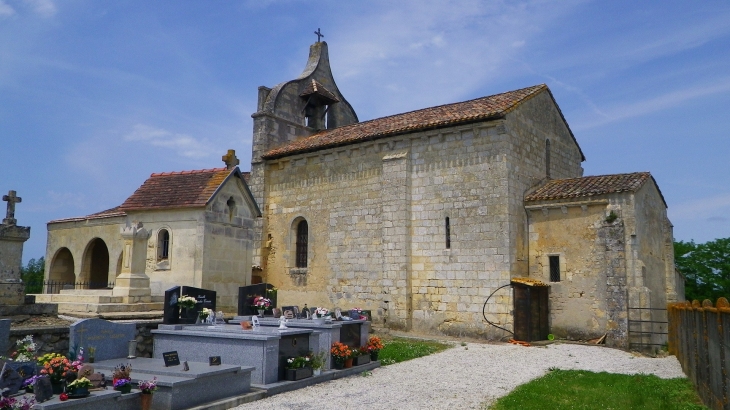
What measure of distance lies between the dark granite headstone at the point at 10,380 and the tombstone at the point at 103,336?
1614 millimetres

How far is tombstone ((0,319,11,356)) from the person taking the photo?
8602mm

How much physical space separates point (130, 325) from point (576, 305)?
1286cm

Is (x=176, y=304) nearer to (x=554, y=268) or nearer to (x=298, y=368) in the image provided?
(x=298, y=368)

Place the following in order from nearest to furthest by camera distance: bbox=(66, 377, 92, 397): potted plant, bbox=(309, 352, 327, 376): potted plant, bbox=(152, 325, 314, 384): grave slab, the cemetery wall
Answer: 1. bbox=(66, 377, 92, 397): potted plant
2. the cemetery wall
3. bbox=(152, 325, 314, 384): grave slab
4. bbox=(309, 352, 327, 376): potted plant

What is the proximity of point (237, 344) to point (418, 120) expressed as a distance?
41.1 ft

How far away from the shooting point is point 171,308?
38.3ft

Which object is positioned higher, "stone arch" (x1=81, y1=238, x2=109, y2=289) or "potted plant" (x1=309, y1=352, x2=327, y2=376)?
"stone arch" (x1=81, y1=238, x2=109, y2=289)

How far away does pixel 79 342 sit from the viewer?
9.12m

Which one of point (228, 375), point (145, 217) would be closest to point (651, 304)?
point (228, 375)

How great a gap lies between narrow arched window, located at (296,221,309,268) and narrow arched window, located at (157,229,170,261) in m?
6.41

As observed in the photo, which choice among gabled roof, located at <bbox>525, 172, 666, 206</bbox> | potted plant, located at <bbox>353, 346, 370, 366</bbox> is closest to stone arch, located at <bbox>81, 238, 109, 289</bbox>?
potted plant, located at <bbox>353, 346, 370, 366</bbox>

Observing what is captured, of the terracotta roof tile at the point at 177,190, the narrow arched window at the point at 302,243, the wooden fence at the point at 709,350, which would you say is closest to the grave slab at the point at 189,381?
the wooden fence at the point at 709,350

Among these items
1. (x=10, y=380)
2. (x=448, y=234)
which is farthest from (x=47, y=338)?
(x=448, y=234)

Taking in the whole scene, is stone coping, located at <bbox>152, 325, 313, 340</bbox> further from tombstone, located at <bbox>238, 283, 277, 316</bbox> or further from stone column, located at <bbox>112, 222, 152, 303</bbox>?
stone column, located at <bbox>112, 222, 152, 303</bbox>
